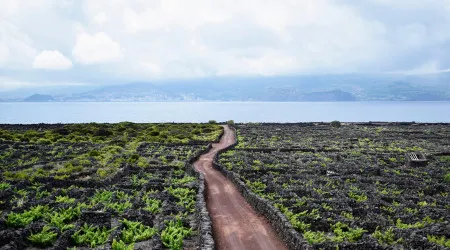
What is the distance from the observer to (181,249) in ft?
61.3

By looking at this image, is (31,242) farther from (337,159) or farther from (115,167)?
(337,159)

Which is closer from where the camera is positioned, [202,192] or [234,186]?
[202,192]

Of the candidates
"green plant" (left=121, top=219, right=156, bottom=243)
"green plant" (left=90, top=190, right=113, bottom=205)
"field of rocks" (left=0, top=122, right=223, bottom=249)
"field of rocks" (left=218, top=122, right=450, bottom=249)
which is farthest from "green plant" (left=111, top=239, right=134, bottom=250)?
"field of rocks" (left=218, top=122, right=450, bottom=249)

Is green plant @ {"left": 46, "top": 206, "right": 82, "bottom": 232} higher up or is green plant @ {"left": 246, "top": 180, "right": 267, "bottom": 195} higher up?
green plant @ {"left": 246, "top": 180, "right": 267, "bottom": 195}

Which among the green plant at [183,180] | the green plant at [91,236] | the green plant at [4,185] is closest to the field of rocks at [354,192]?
the green plant at [183,180]

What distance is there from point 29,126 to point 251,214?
95.7 m

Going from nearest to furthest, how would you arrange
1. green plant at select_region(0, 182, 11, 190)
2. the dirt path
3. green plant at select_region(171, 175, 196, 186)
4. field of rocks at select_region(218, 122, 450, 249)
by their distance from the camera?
the dirt path, field of rocks at select_region(218, 122, 450, 249), green plant at select_region(0, 182, 11, 190), green plant at select_region(171, 175, 196, 186)

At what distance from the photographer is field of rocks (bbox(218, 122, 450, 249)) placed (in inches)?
800

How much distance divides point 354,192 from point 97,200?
70.5 feet

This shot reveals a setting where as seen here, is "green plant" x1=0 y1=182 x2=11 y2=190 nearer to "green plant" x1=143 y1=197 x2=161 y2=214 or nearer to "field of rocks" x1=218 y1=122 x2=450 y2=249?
"green plant" x1=143 y1=197 x2=161 y2=214

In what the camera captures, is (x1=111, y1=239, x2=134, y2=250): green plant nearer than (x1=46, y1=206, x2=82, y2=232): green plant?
Yes

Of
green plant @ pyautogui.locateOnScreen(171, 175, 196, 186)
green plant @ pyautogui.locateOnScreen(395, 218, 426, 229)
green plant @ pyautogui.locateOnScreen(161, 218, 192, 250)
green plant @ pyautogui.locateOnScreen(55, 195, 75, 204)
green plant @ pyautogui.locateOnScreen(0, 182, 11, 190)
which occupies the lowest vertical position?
green plant @ pyautogui.locateOnScreen(161, 218, 192, 250)

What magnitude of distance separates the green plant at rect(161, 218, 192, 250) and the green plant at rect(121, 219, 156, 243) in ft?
2.90

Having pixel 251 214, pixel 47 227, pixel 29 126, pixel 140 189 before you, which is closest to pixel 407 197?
pixel 251 214
